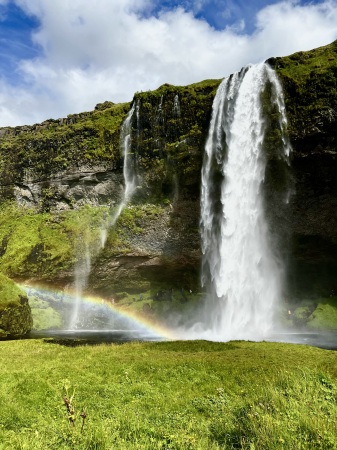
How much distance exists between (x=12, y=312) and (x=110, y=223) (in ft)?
73.1

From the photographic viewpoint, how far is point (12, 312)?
29969mm

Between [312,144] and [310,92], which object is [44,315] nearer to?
[312,144]

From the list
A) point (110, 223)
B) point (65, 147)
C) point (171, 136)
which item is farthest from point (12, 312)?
point (65, 147)

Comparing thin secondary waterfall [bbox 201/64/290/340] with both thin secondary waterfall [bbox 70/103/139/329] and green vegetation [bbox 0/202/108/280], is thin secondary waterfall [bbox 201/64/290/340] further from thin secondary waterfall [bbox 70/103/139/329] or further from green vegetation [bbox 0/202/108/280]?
green vegetation [bbox 0/202/108/280]

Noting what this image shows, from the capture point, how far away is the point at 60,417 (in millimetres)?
10477

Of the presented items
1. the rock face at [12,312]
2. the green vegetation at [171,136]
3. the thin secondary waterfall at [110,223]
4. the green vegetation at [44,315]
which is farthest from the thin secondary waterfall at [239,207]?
the green vegetation at [44,315]

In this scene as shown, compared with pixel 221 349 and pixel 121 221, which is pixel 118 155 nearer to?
pixel 121 221

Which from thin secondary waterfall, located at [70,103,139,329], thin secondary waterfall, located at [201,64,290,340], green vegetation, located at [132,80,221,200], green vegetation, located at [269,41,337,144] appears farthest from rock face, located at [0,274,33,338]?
green vegetation, located at [269,41,337,144]

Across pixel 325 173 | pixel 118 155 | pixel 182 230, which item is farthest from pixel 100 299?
pixel 325 173

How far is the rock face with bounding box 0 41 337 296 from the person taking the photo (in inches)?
1582

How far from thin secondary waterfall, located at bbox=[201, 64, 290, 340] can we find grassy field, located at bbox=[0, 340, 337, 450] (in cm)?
1940

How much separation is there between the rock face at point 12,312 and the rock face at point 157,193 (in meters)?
17.1

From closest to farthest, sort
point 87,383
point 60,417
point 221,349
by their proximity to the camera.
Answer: point 60,417, point 87,383, point 221,349

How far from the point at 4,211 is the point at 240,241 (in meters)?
39.4
